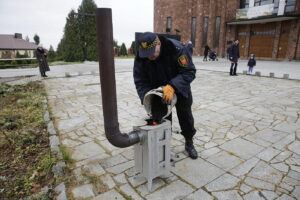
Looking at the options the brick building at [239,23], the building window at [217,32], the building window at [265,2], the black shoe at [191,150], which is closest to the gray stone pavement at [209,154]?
the black shoe at [191,150]

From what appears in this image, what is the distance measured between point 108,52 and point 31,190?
6.10 feet

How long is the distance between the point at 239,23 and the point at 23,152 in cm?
2436

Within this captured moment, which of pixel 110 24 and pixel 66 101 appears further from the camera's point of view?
pixel 66 101

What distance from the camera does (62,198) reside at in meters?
2.21

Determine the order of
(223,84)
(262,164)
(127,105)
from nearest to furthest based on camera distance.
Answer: (262,164) < (127,105) < (223,84)

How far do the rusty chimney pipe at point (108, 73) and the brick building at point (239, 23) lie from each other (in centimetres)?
Result: 2097

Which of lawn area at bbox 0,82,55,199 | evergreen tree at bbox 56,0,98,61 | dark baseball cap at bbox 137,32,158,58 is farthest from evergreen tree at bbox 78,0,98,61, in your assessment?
dark baseball cap at bbox 137,32,158,58

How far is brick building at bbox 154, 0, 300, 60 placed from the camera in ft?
62.1

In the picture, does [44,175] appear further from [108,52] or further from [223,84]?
[223,84]

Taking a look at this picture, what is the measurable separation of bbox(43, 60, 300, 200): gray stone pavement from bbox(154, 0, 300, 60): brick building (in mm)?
16860

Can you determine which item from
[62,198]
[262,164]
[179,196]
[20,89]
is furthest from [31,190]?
[20,89]

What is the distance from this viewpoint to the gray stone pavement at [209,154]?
2.34m

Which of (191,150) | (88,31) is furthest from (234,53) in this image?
(88,31)

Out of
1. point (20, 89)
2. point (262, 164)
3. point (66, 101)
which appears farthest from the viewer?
point (20, 89)
